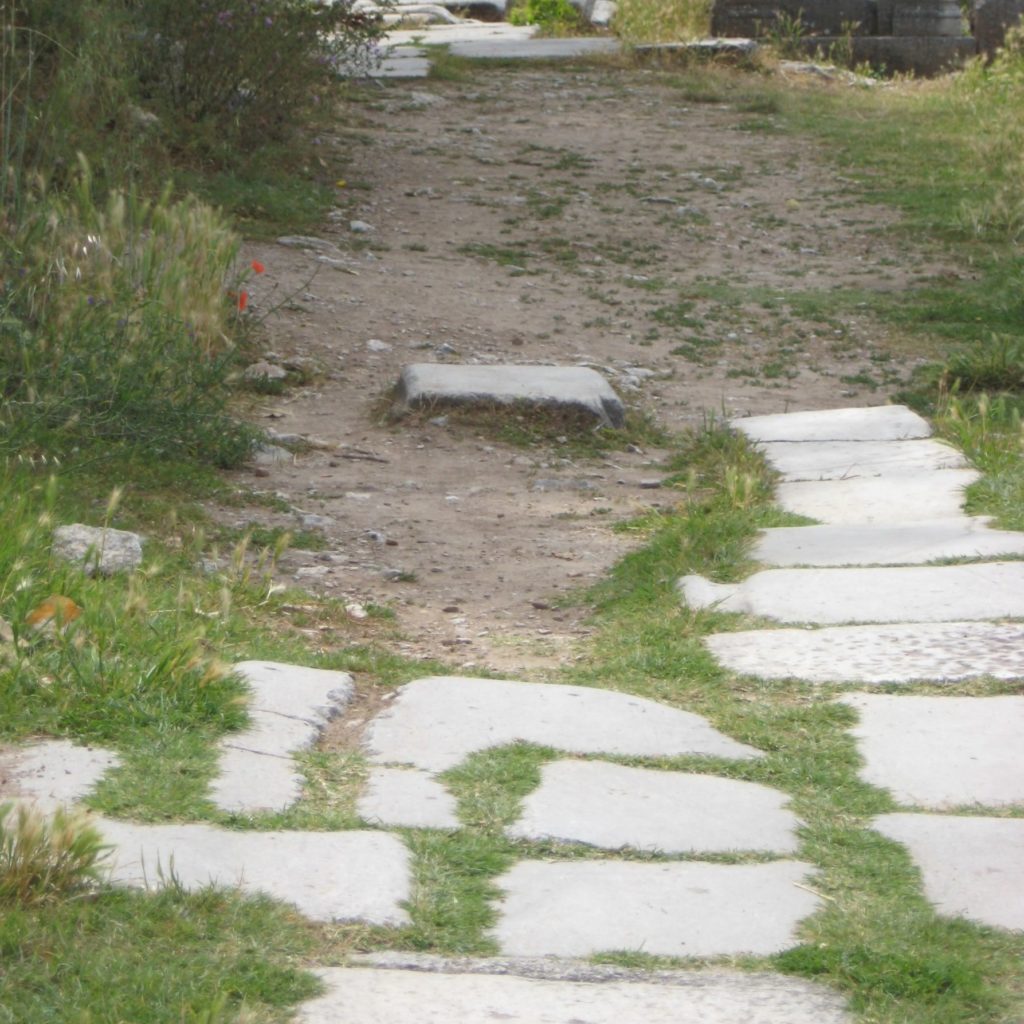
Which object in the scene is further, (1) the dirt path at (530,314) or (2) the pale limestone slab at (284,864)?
(1) the dirt path at (530,314)

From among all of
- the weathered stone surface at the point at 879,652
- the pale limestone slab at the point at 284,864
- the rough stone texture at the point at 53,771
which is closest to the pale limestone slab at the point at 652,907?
the pale limestone slab at the point at 284,864

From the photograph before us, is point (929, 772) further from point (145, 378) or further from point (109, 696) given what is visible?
point (145, 378)

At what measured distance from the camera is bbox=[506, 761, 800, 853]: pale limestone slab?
92.4 inches

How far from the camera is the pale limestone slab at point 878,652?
10.00ft

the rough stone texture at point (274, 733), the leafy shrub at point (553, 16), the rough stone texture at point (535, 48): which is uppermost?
the leafy shrub at point (553, 16)

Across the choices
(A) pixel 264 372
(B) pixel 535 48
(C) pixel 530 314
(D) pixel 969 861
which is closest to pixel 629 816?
(D) pixel 969 861

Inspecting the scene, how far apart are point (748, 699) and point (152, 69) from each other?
19.4ft

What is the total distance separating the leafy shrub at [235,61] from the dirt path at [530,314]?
1.92ft

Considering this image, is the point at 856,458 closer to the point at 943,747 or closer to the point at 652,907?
the point at 943,747

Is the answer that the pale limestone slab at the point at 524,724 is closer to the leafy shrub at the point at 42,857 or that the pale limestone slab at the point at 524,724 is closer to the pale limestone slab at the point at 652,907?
the pale limestone slab at the point at 652,907

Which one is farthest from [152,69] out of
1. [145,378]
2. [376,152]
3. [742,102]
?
[742,102]

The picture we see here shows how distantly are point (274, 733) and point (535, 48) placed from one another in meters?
11.6

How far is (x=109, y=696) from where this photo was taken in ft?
8.57

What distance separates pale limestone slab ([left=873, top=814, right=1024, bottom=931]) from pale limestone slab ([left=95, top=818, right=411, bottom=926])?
74 cm
